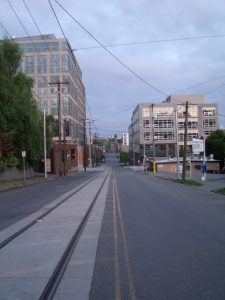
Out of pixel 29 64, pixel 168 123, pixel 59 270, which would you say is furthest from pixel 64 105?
pixel 59 270

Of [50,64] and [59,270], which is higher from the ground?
[50,64]

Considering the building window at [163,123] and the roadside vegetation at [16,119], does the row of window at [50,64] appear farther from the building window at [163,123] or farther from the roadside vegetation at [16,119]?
the building window at [163,123]

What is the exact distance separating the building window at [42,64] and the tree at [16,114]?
141 ft

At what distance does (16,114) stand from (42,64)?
5164 centimetres

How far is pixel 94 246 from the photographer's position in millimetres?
10625

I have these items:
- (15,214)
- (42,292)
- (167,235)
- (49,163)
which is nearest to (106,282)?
(42,292)

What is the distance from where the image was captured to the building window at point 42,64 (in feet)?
316

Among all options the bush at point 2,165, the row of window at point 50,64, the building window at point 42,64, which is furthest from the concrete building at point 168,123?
the bush at point 2,165

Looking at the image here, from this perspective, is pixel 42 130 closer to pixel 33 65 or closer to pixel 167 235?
pixel 33 65

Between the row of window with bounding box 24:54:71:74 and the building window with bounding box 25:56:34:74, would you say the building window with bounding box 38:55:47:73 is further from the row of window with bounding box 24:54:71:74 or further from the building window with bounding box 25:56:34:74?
the building window with bounding box 25:56:34:74

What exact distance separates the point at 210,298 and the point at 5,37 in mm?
48898

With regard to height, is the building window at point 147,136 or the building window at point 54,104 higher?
the building window at point 54,104

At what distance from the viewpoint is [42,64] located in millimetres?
98125

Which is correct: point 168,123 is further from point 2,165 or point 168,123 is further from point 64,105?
point 2,165
